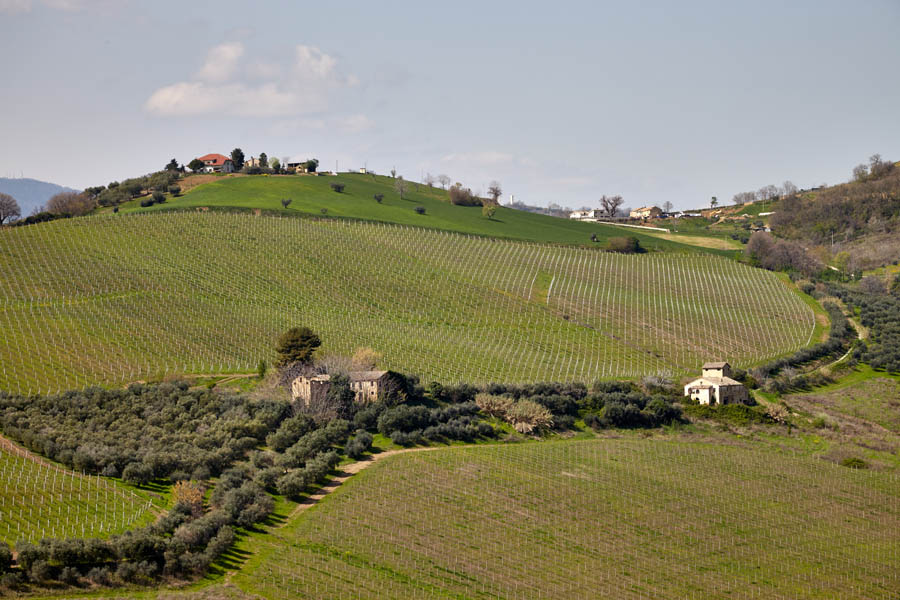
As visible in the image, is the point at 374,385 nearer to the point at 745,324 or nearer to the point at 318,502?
the point at 318,502

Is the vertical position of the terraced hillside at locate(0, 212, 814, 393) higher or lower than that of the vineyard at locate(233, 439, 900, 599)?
higher

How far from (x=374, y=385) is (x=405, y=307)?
96.0 feet

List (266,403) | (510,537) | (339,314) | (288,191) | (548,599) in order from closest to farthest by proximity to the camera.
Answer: (548,599) < (510,537) < (266,403) < (339,314) < (288,191)

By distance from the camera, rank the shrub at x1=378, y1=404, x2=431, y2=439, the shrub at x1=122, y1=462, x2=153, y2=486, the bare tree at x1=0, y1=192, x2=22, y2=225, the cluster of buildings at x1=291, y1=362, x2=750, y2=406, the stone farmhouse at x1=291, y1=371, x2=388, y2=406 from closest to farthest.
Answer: the shrub at x1=122, y1=462, x2=153, y2=486, the shrub at x1=378, y1=404, x2=431, y2=439, the stone farmhouse at x1=291, y1=371, x2=388, y2=406, the cluster of buildings at x1=291, y1=362, x2=750, y2=406, the bare tree at x1=0, y1=192, x2=22, y2=225

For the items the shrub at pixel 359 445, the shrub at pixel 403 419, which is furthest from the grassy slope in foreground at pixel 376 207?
the shrub at pixel 359 445

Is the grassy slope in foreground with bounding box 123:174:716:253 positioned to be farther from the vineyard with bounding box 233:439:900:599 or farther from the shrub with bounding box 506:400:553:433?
the vineyard with bounding box 233:439:900:599

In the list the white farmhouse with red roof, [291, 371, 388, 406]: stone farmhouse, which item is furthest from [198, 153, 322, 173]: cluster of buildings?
[291, 371, 388, 406]: stone farmhouse

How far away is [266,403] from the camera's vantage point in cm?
6981

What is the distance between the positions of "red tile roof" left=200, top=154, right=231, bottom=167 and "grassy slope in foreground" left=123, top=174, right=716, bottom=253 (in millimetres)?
21082

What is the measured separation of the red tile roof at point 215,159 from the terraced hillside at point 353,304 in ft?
204

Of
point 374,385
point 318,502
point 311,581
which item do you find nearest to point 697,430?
point 374,385

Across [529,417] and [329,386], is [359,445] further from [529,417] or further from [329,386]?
[529,417]

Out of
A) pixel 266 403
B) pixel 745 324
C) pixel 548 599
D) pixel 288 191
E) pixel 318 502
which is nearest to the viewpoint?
pixel 548 599

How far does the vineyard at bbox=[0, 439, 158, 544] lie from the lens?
46656 mm
